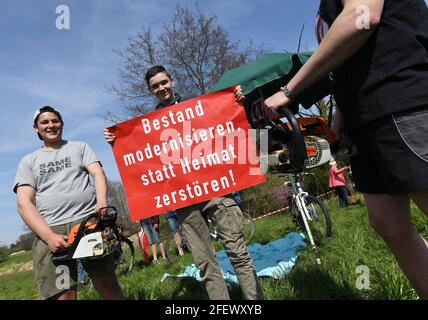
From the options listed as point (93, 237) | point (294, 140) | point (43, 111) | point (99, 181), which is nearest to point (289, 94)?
point (294, 140)

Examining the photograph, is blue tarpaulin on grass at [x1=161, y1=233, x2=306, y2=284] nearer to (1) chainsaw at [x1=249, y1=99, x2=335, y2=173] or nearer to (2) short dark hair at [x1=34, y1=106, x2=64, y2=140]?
(1) chainsaw at [x1=249, y1=99, x2=335, y2=173]

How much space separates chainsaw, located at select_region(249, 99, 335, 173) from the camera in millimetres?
1468

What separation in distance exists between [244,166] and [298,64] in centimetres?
331

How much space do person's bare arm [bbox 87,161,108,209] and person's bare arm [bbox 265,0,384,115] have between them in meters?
1.90

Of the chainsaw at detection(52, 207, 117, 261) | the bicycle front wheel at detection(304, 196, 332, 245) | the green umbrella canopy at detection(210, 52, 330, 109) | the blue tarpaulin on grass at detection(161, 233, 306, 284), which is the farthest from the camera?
the green umbrella canopy at detection(210, 52, 330, 109)

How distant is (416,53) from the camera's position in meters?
1.25

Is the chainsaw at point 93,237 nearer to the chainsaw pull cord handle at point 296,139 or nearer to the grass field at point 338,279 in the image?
the grass field at point 338,279

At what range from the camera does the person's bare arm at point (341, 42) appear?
1.26 m

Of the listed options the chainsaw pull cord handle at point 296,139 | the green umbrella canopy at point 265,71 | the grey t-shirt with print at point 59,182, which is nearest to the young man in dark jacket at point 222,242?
the grey t-shirt with print at point 59,182

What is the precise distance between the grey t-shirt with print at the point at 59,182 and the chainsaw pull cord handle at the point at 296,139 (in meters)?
1.97

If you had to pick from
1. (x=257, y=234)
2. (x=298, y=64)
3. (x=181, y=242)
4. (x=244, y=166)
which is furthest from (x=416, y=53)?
(x=181, y=242)

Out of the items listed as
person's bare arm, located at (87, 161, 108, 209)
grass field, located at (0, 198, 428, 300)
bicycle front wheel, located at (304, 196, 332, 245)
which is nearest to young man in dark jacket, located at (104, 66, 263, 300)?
grass field, located at (0, 198, 428, 300)

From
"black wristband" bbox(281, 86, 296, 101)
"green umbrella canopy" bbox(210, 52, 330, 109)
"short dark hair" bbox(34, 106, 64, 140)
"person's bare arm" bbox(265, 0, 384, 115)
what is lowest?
"black wristband" bbox(281, 86, 296, 101)

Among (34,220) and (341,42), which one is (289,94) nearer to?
(341,42)
